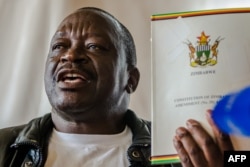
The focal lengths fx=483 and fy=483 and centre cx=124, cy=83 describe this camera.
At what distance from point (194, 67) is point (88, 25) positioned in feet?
1.00

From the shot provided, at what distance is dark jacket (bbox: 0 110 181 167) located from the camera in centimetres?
96

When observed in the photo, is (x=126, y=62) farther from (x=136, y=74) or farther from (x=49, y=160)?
(x=49, y=160)

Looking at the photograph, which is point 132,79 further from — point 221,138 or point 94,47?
point 221,138

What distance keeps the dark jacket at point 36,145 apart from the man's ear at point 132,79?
76 mm

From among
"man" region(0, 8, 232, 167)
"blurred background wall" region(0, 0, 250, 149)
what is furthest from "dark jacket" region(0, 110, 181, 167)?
"blurred background wall" region(0, 0, 250, 149)

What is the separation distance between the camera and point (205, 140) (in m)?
0.80

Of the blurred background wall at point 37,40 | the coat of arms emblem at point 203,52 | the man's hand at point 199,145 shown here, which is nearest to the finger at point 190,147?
the man's hand at point 199,145

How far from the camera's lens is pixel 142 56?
115 cm

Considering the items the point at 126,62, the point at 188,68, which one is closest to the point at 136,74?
the point at 126,62

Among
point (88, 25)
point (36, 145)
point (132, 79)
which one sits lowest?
point (36, 145)

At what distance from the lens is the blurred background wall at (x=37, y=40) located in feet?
3.79

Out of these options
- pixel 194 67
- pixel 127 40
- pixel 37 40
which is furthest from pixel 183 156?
pixel 37 40

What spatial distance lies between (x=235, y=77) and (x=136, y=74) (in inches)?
13.4

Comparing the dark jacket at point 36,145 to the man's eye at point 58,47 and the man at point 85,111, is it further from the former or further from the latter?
the man's eye at point 58,47
